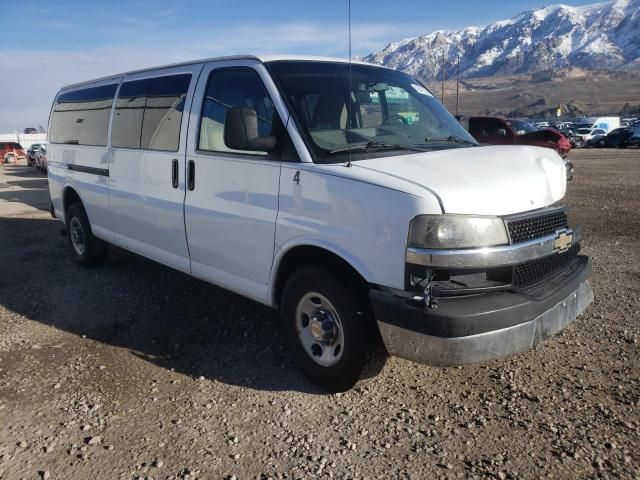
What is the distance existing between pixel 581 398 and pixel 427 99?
2581 millimetres

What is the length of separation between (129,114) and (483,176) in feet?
12.0

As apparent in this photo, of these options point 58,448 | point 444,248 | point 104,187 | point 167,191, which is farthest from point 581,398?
point 104,187

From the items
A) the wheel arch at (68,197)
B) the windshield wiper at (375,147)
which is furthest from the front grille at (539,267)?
the wheel arch at (68,197)

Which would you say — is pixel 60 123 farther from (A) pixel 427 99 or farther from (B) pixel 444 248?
(B) pixel 444 248

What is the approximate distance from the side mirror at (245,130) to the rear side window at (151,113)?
1.08m

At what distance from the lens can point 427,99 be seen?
469cm

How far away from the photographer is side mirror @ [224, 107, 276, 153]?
A: 12.0ft

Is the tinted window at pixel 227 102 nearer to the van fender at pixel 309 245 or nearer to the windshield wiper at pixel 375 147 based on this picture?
the windshield wiper at pixel 375 147

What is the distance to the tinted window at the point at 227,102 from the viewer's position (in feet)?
12.8

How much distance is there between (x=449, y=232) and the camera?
299 cm

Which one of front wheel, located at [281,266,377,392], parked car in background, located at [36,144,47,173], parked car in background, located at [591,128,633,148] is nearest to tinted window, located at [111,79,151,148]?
front wheel, located at [281,266,377,392]

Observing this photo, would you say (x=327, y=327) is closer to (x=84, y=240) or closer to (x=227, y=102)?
(x=227, y=102)

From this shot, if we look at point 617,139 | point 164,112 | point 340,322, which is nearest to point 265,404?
point 340,322

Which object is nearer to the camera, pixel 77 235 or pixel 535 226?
pixel 535 226
